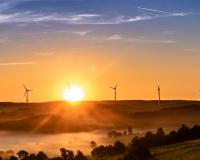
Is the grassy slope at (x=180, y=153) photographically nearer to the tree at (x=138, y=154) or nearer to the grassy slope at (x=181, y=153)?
the grassy slope at (x=181, y=153)

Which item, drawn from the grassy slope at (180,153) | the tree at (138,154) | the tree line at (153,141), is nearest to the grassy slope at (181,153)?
the grassy slope at (180,153)

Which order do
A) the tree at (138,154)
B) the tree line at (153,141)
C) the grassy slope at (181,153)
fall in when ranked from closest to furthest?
the grassy slope at (181,153) < the tree at (138,154) < the tree line at (153,141)

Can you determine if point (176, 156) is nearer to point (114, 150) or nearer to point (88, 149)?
point (114, 150)

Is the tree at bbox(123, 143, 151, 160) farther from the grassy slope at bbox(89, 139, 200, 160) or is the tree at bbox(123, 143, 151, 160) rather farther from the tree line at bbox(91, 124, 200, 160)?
the tree line at bbox(91, 124, 200, 160)

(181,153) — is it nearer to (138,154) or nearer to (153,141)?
(138,154)

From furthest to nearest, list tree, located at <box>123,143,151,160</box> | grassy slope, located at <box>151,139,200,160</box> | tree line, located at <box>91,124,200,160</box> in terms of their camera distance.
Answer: tree line, located at <box>91,124,200,160</box> < tree, located at <box>123,143,151,160</box> < grassy slope, located at <box>151,139,200,160</box>

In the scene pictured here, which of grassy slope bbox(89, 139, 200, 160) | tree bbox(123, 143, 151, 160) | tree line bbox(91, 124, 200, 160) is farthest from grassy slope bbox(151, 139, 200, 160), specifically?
tree line bbox(91, 124, 200, 160)

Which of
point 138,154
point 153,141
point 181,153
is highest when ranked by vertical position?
point 153,141

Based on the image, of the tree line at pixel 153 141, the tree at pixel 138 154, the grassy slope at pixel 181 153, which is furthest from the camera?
the tree line at pixel 153 141

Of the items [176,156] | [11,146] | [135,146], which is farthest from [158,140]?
[11,146]

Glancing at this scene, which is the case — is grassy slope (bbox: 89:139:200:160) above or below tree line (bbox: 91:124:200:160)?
Answer: below

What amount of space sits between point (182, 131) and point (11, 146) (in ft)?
271

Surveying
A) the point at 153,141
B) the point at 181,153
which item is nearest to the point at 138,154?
the point at 181,153

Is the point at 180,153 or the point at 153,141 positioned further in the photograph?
the point at 153,141
